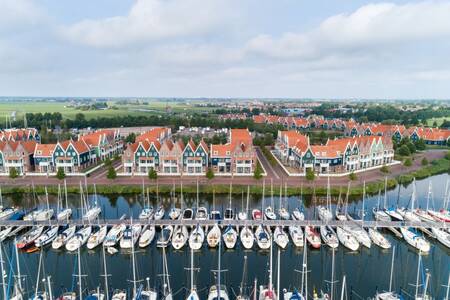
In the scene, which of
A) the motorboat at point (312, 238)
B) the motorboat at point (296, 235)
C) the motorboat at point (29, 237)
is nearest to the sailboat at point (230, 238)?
the motorboat at point (296, 235)

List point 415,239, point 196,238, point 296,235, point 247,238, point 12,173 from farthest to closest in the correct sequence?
point 12,173
point 296,235
point 415,239
point 247,238
point 196,238

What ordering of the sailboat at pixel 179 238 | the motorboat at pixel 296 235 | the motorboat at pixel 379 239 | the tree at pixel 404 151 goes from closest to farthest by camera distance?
the sailboat at pixel 179 238, the motorboat at pixel 379 239, the motorboat at pixel 296 235, the tree at pixel 404 151

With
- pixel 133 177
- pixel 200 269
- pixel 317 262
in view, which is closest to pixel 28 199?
pixel 133 177

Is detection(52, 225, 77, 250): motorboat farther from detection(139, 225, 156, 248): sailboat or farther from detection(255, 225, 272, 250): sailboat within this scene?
detection(255, 225, 272, 250): sailboat

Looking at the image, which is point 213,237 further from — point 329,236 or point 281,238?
point 329,236

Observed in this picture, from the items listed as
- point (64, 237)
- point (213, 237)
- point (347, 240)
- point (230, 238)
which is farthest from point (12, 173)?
point (347, 240)

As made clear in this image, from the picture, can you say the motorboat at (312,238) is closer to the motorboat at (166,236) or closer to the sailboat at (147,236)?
the motorboat at (166,236)
